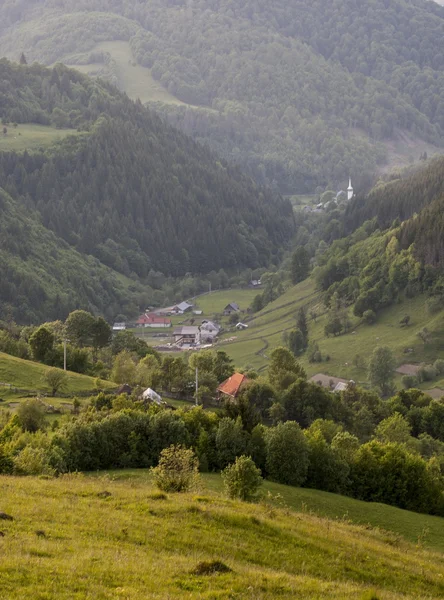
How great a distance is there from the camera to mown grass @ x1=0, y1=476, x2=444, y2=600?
22500 millimetres

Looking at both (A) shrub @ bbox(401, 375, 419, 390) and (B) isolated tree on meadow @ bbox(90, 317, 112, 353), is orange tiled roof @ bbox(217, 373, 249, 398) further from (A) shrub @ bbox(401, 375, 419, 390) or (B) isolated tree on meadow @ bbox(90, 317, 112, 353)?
(A) shrub @ bbox(401, 375, 419, 390)

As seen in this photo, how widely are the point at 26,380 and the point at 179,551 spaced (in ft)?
214

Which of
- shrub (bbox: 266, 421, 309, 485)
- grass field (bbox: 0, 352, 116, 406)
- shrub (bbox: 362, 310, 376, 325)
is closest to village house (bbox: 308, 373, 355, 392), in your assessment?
shrub (bbox: 362, 310, 376, 325)

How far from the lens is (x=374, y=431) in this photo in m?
90.3

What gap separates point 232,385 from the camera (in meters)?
102

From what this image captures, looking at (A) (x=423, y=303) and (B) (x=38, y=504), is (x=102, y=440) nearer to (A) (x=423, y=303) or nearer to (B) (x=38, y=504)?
(B) (x=38, y=504)

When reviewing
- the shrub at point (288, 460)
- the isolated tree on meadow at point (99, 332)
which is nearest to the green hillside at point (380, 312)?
the isolated tree on meadow at point (99, 332)

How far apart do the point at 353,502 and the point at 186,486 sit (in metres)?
19.6

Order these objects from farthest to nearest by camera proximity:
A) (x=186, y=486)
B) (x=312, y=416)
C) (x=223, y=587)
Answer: (x=312, y=416), (x=186, y=486), (x=223, y=587)

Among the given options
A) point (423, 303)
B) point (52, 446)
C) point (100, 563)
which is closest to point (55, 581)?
point (100, 563)

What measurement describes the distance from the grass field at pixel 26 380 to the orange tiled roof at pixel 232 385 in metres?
15.8

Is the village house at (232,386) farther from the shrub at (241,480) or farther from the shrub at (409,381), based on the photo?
the shrub at (241,480)

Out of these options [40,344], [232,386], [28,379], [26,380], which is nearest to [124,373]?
[40,344]

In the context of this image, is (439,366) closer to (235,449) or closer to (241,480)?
(235,449)
